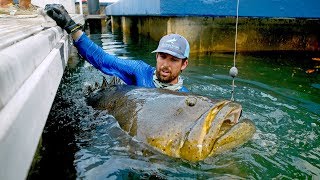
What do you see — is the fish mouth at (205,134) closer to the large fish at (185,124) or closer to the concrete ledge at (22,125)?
the large fish at (185,124)

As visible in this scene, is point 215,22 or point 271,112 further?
point 215,22

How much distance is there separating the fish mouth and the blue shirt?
156 cm

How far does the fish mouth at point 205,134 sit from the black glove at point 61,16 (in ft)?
7.09

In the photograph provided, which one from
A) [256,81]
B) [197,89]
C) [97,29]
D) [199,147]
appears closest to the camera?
[199,147]

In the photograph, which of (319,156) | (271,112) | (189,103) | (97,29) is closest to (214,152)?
(189,103)

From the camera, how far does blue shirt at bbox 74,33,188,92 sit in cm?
402

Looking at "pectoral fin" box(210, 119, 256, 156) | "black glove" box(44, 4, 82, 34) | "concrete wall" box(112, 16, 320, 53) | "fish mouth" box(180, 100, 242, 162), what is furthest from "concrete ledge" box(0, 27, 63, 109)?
"concrete wall" box(112, 16, 320, 53)

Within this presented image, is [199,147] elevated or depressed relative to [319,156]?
elevated

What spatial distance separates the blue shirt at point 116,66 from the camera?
4.02 meters

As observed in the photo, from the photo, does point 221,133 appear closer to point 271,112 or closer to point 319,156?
point 319,156

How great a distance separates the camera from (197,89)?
5504 mm

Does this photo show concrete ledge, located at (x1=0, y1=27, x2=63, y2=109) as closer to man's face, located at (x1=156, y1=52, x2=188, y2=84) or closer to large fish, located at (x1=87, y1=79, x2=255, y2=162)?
large fish, located at (x1=87, y1=79, x2=255, y2=162)

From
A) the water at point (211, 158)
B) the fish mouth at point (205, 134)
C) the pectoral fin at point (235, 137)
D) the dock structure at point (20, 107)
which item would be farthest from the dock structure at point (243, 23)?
the dock structure at point (20, 107)

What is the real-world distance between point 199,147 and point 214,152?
18cm
